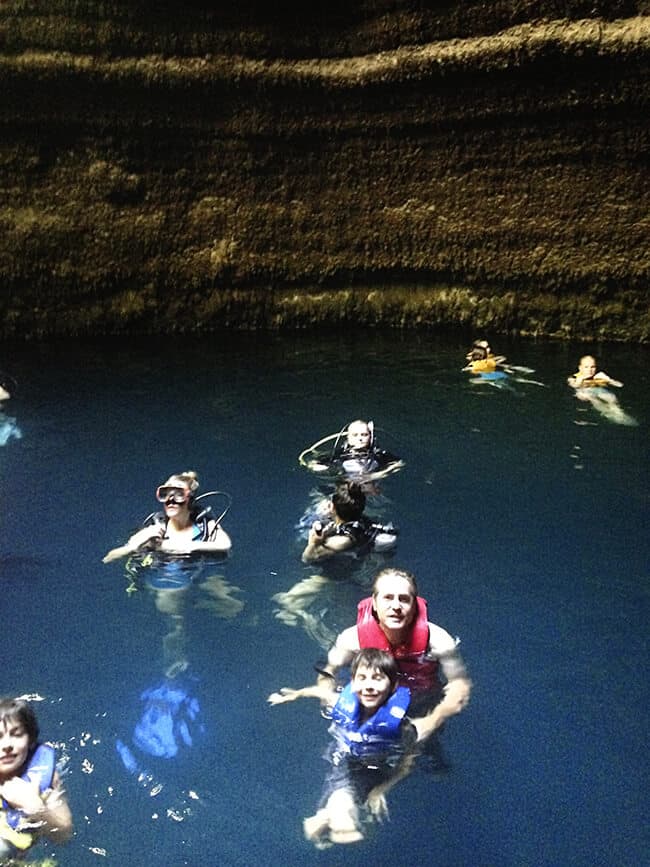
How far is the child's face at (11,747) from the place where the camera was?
13.9 ft

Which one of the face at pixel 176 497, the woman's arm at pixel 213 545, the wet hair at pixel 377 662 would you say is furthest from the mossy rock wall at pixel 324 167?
the wet hair at pixel 377 662

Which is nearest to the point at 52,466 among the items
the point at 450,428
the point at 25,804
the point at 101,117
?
the point at 450,428

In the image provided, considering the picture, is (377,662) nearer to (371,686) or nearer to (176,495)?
(371,686)

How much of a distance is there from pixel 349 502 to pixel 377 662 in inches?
91.4

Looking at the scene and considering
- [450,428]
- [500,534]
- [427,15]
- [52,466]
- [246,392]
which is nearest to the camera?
[500,534]

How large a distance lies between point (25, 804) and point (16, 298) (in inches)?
494

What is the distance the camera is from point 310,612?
663 cm

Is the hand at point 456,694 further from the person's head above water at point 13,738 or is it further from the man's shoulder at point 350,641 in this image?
the person's head above water at point 13,738

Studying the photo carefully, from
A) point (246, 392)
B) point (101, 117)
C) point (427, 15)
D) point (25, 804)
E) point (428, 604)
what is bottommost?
point (246, 392)

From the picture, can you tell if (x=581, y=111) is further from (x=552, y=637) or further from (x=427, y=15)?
(x=552, y=637)

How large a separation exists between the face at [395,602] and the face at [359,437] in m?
3.50

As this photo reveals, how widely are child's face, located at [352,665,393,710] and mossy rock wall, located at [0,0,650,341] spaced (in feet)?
39.9

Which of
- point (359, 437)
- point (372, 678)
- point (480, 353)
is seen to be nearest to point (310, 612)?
point (372, 678)

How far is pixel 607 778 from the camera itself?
16.3 feet
